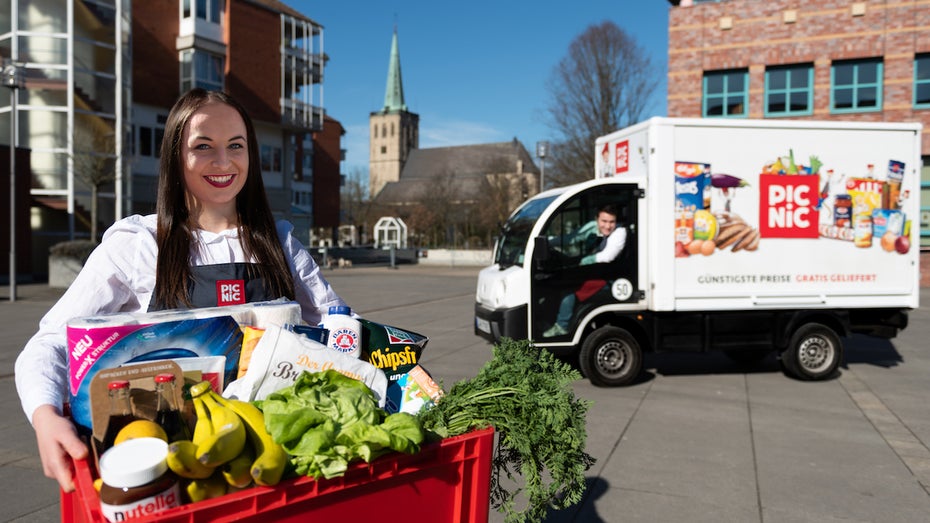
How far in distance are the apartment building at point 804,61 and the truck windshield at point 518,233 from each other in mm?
17243

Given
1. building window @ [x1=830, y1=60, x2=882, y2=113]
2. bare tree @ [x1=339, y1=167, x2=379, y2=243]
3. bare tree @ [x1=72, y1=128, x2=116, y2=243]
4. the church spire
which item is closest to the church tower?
the church spire

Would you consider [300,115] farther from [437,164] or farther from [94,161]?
[437,164]

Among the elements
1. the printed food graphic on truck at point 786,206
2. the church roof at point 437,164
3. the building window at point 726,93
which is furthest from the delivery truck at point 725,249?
the church roof at point 437,164

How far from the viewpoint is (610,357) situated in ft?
26.1

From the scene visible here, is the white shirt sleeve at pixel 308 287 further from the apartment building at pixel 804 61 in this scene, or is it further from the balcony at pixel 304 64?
the balcony at pixel 304 64

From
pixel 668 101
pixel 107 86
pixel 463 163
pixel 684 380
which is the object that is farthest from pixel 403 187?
pixel 684 380

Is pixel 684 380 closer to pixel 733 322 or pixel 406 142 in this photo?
pixel 733 322

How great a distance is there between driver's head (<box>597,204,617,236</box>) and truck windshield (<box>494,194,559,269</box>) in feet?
1.90

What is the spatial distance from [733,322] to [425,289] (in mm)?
15154

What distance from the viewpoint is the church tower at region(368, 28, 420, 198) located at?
4569 inches

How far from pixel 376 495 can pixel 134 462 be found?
53 cm

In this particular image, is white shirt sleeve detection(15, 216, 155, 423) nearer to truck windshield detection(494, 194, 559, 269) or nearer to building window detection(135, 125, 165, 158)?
truck windshield detection(494, 194, 559, 269)

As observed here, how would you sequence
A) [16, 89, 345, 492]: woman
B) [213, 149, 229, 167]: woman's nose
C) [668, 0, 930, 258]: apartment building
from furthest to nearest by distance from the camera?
[668, 0, 930, 258]: apartment building → [213, 149, 229, 167]: woman's nose → [16, 89, 345, 492]: woman

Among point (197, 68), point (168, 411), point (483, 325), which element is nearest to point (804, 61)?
point (483, 325)
